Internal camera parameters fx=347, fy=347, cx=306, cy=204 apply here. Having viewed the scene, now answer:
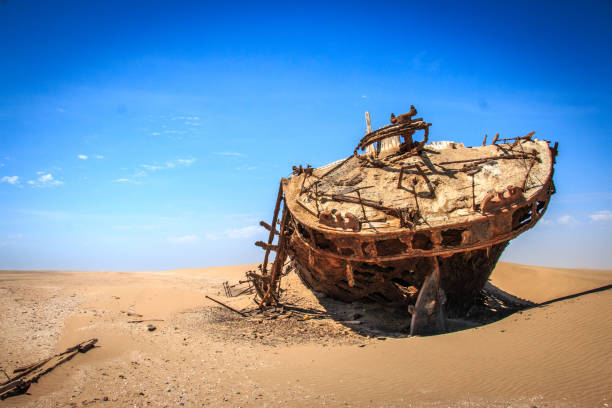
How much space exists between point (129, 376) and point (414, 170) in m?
6.32

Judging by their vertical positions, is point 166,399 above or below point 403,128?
below

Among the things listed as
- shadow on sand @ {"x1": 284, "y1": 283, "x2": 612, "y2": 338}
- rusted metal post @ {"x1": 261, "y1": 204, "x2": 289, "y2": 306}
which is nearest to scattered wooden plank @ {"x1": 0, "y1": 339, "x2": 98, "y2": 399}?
rusted metal post @ {"x1": 261, "y1": 204, "x2": 289, "y2": 306}

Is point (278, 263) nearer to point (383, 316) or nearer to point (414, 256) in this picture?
point (383, 316)

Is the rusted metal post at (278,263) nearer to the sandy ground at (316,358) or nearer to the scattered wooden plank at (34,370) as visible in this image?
the sandy ground at (316,358)

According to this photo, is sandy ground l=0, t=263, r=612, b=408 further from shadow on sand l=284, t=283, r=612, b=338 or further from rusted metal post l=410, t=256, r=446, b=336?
rusted metal post l=410, t=256, r=446, b=336

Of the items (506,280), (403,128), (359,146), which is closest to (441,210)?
(403,128)

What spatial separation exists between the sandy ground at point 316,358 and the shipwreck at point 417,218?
73cm

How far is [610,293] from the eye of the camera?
6977 millimetres

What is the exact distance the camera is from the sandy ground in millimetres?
3854

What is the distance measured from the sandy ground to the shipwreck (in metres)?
0.73

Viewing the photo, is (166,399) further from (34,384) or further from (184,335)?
(184,335)

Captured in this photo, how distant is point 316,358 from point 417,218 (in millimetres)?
2773

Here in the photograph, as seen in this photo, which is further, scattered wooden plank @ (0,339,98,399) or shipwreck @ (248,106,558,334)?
shipwreck @ (248,106,558,334)

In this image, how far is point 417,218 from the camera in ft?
19.2
